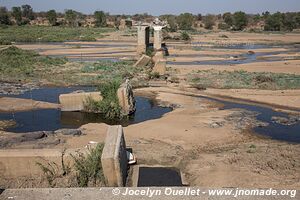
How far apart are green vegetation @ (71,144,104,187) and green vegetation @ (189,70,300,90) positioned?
14.3 metres

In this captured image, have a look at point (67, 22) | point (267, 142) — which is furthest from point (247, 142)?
point (67, 22)

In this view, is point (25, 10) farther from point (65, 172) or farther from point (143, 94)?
point (65, 172)

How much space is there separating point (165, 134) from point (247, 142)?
274 cm

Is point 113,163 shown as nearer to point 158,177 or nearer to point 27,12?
point 158,177

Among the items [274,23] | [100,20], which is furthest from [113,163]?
[100,20]

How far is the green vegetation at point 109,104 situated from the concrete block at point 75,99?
21cm

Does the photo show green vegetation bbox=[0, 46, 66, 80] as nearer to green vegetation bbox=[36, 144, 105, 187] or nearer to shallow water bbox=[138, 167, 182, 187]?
green vegetation bbox=[36, 144, 105, 187]

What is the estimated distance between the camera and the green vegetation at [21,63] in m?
28.2

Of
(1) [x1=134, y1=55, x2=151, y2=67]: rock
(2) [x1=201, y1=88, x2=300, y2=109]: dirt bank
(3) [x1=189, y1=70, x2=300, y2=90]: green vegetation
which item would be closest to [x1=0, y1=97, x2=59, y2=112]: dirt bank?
(2) [x1=201, y1=88, x2=300, y2=109]: dirt bank

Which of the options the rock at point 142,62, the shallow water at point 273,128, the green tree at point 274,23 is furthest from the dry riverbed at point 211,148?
the green tree at point 274,23

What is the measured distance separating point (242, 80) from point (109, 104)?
11543 mm

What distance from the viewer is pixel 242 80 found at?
25125 millimetres

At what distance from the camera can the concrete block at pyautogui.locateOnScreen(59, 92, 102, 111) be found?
17.2 metres

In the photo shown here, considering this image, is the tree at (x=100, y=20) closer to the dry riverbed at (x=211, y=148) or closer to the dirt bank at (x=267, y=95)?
the dirt bank at (x=267, y=95)
